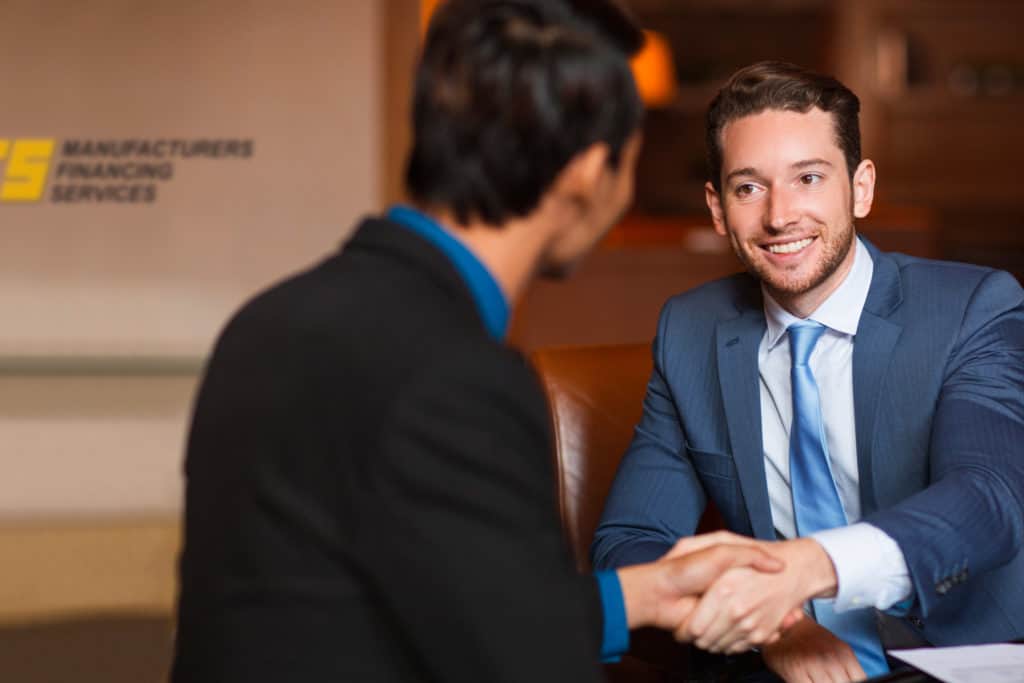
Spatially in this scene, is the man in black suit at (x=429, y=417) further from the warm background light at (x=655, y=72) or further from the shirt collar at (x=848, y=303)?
the warm background light at (x=655, y=72)

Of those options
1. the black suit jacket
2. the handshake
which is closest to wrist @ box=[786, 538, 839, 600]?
the handshake

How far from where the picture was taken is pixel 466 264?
1254 mm

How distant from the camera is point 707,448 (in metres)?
2.13

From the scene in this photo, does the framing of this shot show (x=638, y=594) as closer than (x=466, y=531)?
No

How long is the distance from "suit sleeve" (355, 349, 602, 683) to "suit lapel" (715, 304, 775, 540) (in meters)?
0.97

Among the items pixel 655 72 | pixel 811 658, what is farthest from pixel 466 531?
pixel 655 72

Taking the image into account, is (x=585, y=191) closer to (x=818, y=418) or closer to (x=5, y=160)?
(x=818, y=418)

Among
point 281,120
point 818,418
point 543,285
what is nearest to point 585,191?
point 818,418

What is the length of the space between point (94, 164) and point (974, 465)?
2982mm

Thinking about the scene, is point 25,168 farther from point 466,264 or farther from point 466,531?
point 466,531

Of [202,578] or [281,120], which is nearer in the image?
[202,578]

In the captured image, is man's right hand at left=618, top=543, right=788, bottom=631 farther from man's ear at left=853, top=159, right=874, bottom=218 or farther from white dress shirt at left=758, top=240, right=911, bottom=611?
man's ear at left=853, top=159, right=874, bottom=218

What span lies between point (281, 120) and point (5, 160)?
2.84 ft

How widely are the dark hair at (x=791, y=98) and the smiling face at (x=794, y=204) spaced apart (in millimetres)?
14
